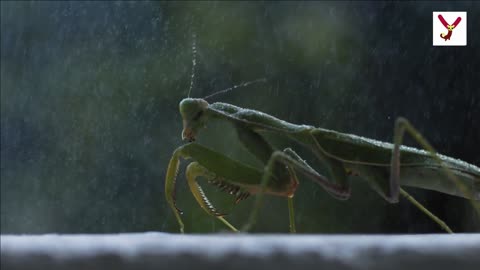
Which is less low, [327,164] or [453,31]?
[453,31]

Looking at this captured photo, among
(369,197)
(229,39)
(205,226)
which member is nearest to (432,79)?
(369,197)

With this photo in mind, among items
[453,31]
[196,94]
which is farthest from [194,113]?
[453,31]

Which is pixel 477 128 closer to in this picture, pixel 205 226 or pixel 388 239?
pixel 205 226

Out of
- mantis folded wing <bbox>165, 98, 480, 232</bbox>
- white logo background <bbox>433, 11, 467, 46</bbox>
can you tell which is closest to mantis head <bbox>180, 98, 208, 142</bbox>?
mantis folded wing <bbox>165, 98, 480, 232</bbox>

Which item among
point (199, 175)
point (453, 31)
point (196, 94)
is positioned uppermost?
point (453, 31)

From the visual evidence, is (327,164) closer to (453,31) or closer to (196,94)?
(196,94)

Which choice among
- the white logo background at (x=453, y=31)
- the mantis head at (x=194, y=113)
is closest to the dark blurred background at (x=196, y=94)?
the white logo background at (x=453, y=31)
